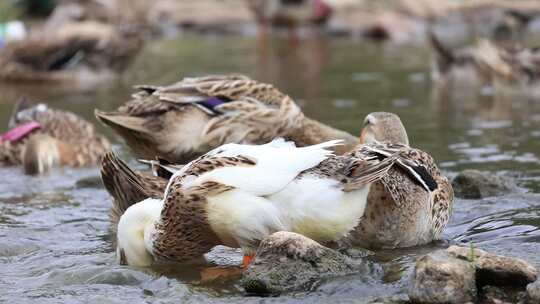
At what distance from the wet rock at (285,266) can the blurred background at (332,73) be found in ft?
0.37

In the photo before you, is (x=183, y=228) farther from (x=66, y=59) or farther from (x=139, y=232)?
(x=66, y=59)

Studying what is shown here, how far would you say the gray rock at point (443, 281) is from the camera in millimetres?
4859

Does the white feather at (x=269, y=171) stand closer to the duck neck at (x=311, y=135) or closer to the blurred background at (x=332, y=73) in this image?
the blurred background at (x=332, y=73)

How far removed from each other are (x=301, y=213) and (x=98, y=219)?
236 cm

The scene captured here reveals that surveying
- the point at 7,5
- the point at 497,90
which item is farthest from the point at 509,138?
the point at 7,5

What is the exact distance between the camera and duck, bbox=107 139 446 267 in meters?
5.49

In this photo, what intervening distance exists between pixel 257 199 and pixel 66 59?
10859mm

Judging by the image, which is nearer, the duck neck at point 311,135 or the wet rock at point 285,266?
the wet rock at point 285,266

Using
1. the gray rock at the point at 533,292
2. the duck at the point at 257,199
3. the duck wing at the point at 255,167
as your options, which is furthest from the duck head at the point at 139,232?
the gray rock at the point at 533,292

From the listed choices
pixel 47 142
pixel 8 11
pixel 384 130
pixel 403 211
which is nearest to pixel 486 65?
pixel 47 142

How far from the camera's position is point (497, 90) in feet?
44.3

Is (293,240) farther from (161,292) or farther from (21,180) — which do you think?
(21,180)

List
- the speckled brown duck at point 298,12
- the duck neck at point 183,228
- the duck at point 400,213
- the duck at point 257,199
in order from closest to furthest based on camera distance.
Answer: the duck at point 257,199, the duck neck at point 183,228, the duck at point 400,213, the speckled brown duck at point 298,12

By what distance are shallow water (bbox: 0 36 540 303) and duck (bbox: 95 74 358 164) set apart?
0.60m
